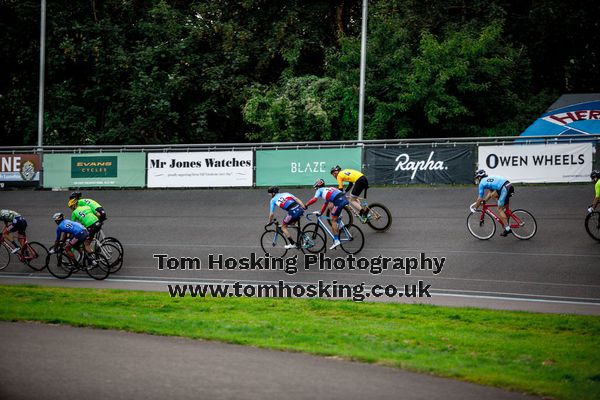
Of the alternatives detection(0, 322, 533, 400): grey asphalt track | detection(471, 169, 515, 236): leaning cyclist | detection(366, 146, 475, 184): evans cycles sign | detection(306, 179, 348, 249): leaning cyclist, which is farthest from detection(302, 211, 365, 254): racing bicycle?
detection(0, 322, 533, 400): grey asphalt track

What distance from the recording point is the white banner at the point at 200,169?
27.4 m

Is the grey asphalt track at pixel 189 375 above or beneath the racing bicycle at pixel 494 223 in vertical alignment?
beneath

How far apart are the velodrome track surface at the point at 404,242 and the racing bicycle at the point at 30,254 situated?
12.0 inches

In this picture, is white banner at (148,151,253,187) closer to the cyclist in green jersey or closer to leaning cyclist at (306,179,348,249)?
leaning cyclist at (306,179,348,249)

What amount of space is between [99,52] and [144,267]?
71.5 feet

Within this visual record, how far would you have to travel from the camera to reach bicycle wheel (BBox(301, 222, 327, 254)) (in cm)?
1864

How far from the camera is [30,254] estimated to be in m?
19.2

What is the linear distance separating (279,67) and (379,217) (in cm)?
2162

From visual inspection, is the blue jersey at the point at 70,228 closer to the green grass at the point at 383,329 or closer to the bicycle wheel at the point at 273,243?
the green grass at the point at 383,329

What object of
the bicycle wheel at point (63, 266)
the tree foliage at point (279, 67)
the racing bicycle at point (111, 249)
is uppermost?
the tree foliage at point (279, 67)

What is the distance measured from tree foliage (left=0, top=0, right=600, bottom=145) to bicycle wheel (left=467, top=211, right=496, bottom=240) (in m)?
14.0

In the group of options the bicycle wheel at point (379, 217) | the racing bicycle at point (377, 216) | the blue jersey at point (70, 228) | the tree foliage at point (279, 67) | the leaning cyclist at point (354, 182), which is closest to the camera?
the blue jersey at point (70, 228)

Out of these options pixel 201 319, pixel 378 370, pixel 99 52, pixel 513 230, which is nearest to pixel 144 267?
pixel 201 319

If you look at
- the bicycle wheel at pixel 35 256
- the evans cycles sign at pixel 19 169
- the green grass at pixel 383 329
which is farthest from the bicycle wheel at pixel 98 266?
the evans cycles sign at pixel 19 169
